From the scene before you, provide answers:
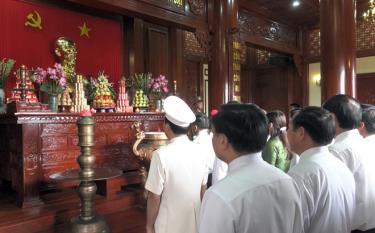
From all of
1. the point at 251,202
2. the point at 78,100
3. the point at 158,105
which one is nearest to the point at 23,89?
the point at 78,100

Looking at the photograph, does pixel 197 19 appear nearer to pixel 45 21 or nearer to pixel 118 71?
pixel 118 71

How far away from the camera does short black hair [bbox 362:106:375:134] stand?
6.71 ft

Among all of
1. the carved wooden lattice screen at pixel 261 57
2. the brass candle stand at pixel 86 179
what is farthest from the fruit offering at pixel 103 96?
the carved wooden lattice screen at pixel 261 57

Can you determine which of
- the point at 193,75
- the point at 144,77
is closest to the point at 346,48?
the point at 144,77

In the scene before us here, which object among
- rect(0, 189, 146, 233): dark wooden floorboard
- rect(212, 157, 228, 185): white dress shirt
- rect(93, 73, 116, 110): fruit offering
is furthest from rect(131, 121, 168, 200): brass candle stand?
rect(93, 73, 116, 110): fruit offering

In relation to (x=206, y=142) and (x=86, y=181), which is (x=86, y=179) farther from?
(x=206, y=142)

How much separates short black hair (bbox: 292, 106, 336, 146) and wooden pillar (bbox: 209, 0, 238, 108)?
11.9 feet

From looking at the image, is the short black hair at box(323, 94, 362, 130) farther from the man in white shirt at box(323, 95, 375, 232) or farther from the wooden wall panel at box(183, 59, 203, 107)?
the wooden wall panel at box(183, 59, 203, 107)

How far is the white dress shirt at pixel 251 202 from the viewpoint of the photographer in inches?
35.6

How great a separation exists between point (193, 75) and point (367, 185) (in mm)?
6534

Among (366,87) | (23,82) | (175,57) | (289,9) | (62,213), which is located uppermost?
(289,9)

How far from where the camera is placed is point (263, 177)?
0.99 meters

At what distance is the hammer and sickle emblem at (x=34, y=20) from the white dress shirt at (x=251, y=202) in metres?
5.04

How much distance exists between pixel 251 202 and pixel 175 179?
2.93 feet
